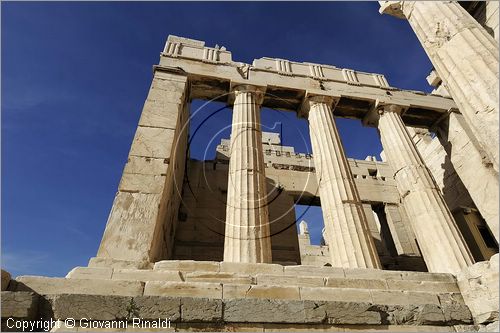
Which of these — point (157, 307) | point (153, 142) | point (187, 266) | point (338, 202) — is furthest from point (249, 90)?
point (157, 307)

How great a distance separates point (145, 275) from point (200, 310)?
1.35m

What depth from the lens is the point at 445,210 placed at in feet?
28.3

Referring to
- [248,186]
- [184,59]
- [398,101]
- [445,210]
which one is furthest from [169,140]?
[398,101]

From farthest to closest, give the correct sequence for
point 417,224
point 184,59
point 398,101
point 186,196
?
point 186,196 → point 398,101 → point 184,59 → point 417,224

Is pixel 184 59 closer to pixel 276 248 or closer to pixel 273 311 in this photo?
pixel 276 248

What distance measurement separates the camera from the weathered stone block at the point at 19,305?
4.12 meters

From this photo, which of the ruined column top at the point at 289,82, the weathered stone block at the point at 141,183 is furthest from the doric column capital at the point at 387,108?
the weathered stone block at the point at 141,183

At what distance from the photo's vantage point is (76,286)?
15.8 feet

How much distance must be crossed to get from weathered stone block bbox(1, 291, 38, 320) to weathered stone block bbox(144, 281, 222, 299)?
1.60 m

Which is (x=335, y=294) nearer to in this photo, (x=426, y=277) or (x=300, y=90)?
(x=426, y=277)

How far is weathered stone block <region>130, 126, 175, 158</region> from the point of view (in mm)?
7938

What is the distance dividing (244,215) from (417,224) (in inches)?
219

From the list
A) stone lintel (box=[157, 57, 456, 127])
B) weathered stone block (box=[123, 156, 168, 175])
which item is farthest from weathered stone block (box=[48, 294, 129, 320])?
stone lintel (box=[157, 57, 456, 127])

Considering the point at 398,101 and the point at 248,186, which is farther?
the point at 398,101
